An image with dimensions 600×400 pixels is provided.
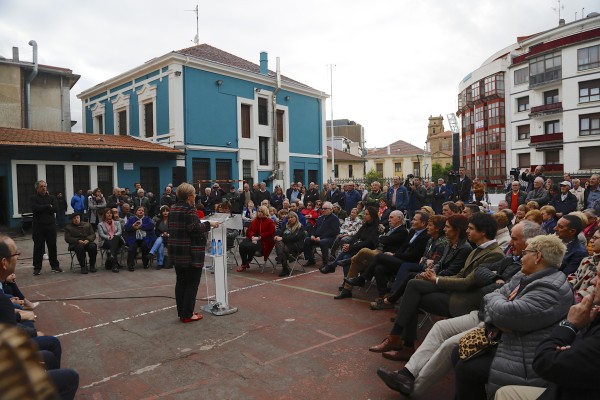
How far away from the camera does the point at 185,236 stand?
5.61m

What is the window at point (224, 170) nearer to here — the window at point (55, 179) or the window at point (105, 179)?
the window at point (105, 179)

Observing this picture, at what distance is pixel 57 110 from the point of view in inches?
925

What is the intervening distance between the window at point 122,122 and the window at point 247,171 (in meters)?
6.87

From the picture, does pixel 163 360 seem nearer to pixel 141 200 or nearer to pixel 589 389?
pixel 589 389

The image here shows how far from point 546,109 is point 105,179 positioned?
118 ft

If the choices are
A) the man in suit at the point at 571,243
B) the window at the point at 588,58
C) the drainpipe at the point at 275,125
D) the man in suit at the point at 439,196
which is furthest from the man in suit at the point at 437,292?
the window at the point at 588,58

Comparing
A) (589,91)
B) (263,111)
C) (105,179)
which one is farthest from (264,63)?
(589,91)

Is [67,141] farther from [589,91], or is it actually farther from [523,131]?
[523,131]

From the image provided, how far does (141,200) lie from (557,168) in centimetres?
3613

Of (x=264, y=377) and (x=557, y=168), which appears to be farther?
(x=557, y=168)

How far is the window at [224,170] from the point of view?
2231cm

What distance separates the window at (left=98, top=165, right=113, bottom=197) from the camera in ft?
60.6

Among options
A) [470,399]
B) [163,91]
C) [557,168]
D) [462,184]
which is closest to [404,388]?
[470,399]

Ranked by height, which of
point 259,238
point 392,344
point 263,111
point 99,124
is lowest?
point 392,344
